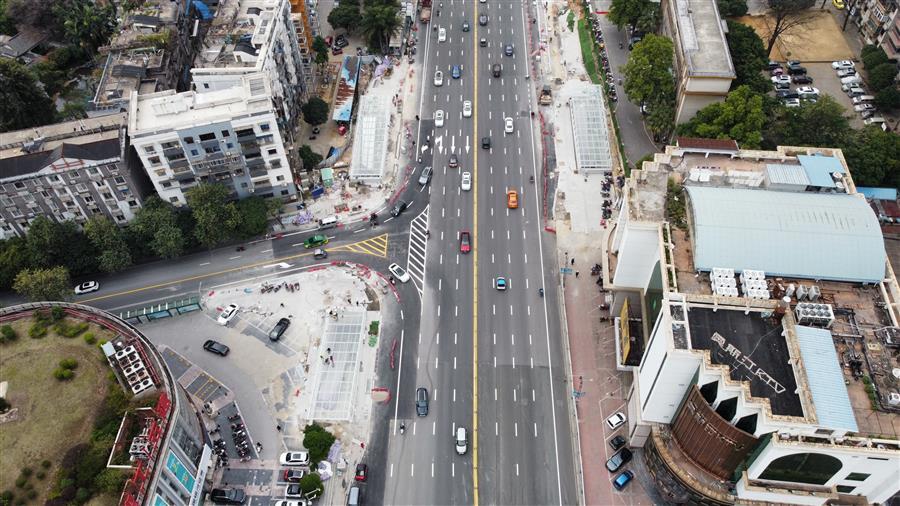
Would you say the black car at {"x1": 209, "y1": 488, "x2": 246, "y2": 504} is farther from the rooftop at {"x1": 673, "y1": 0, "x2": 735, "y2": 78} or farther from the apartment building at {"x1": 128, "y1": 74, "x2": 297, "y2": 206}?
the rooftop at {"x1": 673, "y1": 0, "x2": 735, "y2": 78}

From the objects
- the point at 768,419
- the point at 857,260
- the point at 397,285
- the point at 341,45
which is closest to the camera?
the point at 768,419

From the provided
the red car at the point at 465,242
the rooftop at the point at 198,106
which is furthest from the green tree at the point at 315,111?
the red car at the point at 465,242

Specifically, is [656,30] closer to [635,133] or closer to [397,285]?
[635,133]

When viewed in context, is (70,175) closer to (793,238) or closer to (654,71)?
(654,71)

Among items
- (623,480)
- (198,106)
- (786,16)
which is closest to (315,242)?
(198,106)

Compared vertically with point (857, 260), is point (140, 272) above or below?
below

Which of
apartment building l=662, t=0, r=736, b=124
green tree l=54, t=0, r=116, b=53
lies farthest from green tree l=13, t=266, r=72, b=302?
apartment building l=662, t=0, r=736, b=124

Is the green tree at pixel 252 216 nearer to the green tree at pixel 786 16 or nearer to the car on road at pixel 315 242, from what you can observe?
the car on road at pixel 315 242

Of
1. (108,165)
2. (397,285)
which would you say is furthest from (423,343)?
(108,165)
